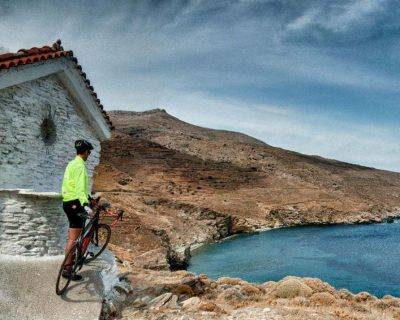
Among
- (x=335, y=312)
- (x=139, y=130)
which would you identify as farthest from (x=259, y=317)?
(x=139, y=130)

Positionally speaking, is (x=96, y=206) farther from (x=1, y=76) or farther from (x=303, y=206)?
(x=303, y=206)

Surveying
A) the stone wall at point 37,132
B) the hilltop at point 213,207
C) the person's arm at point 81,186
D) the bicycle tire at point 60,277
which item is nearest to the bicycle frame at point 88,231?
the bicycle tire at point 60,277

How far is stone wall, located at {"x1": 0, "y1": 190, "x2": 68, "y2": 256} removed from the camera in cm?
917

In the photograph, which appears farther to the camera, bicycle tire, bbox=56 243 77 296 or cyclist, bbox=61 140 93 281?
cyclist, bbox=61 140 93 281

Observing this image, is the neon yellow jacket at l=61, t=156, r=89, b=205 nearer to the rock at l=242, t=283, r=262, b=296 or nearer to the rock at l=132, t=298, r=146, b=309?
the rock at l=132, t=298, r=146, b=309

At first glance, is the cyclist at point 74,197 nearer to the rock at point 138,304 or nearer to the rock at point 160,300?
the rock at point 138,304

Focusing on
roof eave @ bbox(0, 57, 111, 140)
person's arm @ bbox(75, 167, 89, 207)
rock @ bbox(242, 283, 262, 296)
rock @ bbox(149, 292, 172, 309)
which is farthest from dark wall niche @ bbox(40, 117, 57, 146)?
rock @ bbox(242, 283, 262, 296)

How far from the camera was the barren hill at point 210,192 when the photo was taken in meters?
43.4

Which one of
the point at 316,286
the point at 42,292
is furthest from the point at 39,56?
the point at 316,286

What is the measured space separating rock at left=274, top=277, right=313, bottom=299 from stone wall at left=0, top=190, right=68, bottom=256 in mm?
6935

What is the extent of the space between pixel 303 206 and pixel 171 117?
8438cm

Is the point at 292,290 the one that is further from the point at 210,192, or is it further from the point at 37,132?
the point at 210,192

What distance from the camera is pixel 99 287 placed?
29.6 ft

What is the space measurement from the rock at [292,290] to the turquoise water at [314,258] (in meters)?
20.4
